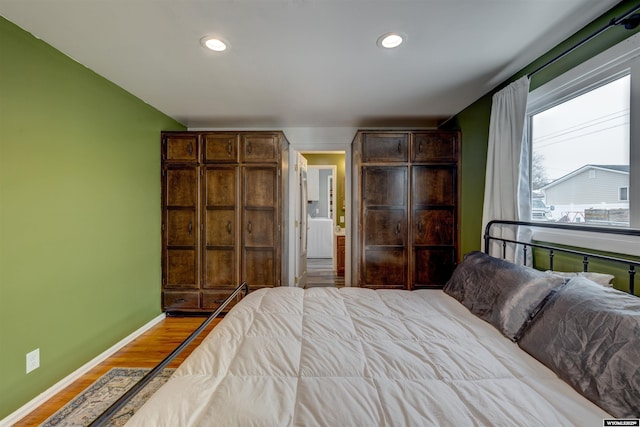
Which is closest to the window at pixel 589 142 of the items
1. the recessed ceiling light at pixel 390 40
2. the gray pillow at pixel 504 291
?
the gray pillow at pixel 504 291

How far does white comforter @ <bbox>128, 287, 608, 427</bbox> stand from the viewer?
0.82 metres

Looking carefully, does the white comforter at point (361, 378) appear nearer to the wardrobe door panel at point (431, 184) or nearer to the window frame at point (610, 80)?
the window frame at point (610, 80)

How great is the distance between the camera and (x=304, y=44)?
184cm

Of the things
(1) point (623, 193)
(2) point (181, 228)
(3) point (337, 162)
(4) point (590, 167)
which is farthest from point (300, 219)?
(1) point (623, 193)

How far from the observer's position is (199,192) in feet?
10.4

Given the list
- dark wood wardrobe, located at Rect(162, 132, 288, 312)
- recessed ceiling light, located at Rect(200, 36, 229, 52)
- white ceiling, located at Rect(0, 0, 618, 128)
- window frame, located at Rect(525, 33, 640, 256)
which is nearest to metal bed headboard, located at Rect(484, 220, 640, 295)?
window frame, located at Rect(525, 33, 640, 256)

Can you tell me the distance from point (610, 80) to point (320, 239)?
18.2 ft

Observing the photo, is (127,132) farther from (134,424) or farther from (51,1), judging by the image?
(134,424)

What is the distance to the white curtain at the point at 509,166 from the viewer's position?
2098 mm

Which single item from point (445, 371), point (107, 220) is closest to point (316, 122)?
point (107, 220)

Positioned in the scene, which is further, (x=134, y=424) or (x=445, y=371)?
(x=445, y=371)

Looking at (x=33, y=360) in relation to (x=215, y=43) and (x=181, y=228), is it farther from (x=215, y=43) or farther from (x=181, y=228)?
(x=215, y=43)

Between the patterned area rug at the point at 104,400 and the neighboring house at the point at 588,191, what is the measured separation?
10.8 feet

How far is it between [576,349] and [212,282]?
3.22 m
